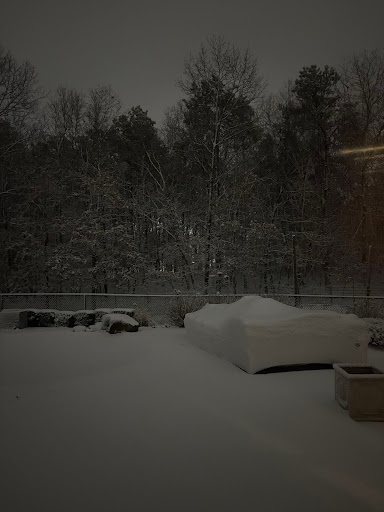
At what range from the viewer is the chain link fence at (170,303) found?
10.1 meters

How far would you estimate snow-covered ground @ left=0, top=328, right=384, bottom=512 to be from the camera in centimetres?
243

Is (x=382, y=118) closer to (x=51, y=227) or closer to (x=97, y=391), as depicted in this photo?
(x=51, y=227)

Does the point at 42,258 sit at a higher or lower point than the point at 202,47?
lower

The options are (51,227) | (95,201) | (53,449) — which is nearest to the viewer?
(53,449)

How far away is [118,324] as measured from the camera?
30.3ft

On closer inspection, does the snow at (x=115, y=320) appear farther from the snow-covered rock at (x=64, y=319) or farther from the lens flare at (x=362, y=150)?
the lens flare at (x=362, y=150)

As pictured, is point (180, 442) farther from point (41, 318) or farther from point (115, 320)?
point (41, 318)

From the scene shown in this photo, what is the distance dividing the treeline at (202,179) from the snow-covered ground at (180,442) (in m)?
10.3

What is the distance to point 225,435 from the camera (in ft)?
11.1

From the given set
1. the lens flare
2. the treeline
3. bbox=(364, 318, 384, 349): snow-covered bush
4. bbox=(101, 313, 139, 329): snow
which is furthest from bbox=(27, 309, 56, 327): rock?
the lens flare

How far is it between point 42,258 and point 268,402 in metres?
14.1

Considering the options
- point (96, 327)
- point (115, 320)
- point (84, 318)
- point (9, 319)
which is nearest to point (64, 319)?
point (84, 318)

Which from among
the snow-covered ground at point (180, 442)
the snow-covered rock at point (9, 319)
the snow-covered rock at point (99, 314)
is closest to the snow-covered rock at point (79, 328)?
the snow-covered rock at point (99, 314)

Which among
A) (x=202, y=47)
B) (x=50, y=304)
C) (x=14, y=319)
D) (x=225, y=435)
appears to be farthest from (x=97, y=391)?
(x=202, y=47)
